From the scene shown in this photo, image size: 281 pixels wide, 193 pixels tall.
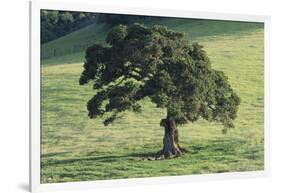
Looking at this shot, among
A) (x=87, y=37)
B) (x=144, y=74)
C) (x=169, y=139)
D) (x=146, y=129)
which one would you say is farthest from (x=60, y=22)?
(x=169, y=139)

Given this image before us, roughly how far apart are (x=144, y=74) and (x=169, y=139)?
3.01ft

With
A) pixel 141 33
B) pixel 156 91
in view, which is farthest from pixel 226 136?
pixel 141 33

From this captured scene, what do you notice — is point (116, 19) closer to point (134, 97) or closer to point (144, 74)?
point (144, 74)

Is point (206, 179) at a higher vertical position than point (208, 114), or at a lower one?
lower

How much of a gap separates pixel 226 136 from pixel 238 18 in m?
1.66

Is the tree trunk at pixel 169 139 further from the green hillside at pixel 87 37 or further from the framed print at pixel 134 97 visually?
the green hillside at pixel 87 37

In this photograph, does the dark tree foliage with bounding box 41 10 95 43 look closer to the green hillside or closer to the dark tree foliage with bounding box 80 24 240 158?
the green hillside

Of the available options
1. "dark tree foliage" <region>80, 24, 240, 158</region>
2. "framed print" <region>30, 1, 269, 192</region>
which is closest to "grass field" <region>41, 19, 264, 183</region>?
"framed print" <region>30, 1, 269, 192</region>

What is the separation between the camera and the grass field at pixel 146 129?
7367mm

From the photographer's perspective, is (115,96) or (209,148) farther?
(209,148)

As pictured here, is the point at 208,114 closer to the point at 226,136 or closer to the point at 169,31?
the point at 226,136

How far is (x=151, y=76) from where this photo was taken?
7754 mm

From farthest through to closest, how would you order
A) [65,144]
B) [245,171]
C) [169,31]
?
[245,171]
[169,31]
[65,144]

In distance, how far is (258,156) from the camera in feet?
28.4
